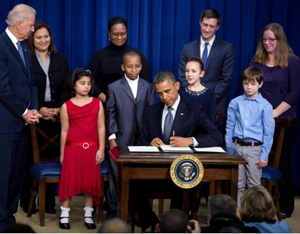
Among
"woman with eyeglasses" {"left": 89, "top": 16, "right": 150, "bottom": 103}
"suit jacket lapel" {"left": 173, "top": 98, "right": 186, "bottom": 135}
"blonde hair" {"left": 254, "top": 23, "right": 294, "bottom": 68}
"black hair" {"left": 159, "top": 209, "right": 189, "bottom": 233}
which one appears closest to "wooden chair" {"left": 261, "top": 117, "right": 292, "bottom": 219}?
"blonde hair" {"left": 254, "top": 23, "right": 294, "bottom": 68}

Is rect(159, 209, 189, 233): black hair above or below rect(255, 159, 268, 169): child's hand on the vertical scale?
below

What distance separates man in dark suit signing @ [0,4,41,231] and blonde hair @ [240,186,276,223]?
233cm

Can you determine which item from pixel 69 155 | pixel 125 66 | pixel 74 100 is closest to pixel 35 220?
pixel 69 155

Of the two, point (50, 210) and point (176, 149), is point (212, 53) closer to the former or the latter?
point (176, 149)

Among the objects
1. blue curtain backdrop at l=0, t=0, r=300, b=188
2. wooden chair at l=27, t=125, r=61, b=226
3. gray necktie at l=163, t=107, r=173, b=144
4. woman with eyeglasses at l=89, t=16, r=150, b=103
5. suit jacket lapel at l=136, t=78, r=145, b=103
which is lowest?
wooden chair at l=27, t=125, r=61, b=226

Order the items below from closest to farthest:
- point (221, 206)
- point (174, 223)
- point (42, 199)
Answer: point (174, 223)
point (221, 206)
point (42, 199)

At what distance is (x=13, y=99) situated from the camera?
229 inches

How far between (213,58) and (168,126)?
1434 millimetres

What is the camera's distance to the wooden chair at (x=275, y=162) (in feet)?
20.7

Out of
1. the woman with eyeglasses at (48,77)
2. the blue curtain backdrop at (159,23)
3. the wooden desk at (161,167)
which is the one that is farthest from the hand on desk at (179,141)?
the blue curtain backdrop at (159,23)

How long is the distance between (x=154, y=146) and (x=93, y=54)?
2.36m

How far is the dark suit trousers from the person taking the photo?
19.3 feet

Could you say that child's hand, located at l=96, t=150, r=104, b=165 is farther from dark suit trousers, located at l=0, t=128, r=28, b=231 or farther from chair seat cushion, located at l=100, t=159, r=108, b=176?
dark suit trousers, located at l=0, t=128, r=28, b=231

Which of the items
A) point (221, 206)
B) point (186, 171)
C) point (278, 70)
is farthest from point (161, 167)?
point (278, 70)
